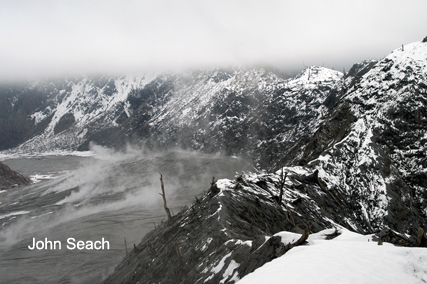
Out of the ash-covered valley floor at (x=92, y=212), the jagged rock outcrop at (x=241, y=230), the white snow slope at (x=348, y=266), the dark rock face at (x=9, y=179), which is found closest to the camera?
the white snow slope at (x=348, y=266)

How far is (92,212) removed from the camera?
72250 mm

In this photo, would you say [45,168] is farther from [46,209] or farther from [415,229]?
[415,229]

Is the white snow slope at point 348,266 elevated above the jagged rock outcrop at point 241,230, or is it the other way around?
the white snow slope at point 348,266

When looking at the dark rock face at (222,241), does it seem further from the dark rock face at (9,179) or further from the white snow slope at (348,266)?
the dark rock face at (9,179)

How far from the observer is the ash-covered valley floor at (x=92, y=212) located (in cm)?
4406

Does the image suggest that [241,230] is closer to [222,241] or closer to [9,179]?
[222,241]

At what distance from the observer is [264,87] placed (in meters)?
146

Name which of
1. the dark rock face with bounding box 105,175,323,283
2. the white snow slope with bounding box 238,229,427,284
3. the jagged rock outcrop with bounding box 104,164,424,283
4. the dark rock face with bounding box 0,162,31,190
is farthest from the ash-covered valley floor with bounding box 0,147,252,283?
the white snow slope with bounding box 238,229,427,284

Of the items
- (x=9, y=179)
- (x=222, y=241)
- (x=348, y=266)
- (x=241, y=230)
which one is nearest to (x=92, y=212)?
(x=241, y=230)

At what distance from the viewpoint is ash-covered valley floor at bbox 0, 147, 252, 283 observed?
44062mm

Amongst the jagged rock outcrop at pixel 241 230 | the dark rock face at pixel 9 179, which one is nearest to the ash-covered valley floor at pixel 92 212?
the dark rock face at pixel 9 179

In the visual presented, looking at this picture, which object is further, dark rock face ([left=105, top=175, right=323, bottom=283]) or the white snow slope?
dark rock face ([left=105, top=175, right=323, bottom=283])

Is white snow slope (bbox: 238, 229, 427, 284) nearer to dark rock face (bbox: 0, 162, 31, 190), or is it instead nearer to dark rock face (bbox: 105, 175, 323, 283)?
dark rock face (bbox: 105, 175, 323, 283)

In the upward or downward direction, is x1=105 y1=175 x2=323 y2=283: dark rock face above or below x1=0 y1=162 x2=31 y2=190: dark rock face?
above
